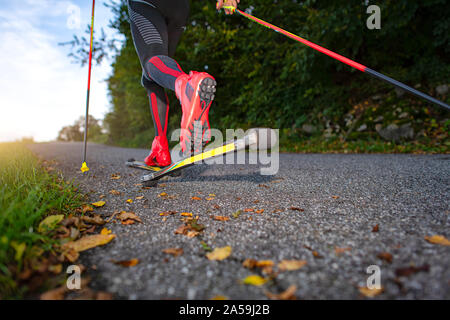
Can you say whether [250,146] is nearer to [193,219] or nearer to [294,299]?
[193,219]

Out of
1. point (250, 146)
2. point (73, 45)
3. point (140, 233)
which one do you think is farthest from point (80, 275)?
point (73, 45)

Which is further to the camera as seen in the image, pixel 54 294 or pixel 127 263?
pixel 127 263

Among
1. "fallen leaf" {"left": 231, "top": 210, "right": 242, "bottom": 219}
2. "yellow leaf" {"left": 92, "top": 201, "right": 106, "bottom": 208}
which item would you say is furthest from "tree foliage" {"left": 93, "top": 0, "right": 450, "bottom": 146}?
"yellow leaf" {"left": 92, "top": 201, "right": 106, "bottom": 208}

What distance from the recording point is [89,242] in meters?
1.08

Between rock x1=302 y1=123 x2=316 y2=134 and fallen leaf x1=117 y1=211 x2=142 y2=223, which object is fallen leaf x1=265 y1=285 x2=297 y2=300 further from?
rock x1=302 y1=123 x2=316 y2=134

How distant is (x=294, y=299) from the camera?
0.76 m

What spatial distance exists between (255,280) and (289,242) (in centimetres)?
30

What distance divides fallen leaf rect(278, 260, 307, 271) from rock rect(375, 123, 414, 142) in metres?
5.32

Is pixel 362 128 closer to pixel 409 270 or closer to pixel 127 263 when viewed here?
pixel 409 270

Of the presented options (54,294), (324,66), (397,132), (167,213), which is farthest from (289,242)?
(324,66)

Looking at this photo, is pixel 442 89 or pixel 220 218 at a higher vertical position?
pixel 442 89

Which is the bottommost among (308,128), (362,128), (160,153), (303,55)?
(160,153)

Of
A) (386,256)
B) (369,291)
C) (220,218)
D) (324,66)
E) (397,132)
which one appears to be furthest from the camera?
(324,66)
